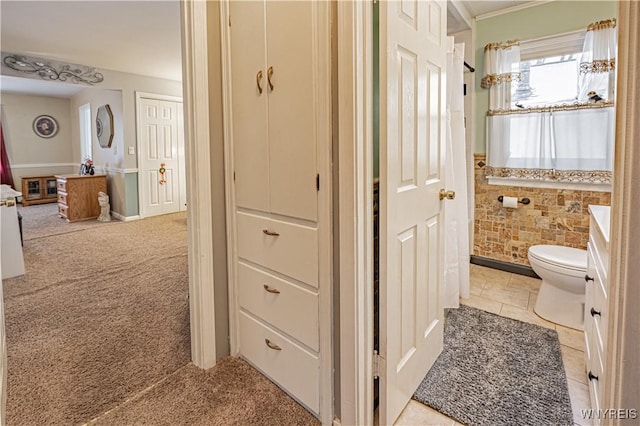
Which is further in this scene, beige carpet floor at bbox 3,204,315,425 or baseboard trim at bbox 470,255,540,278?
baseboard trim at bbox 470,255,540,278

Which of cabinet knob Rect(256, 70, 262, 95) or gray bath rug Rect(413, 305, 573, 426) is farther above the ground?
cabinet knob Rect(256, 70, 262, 95)

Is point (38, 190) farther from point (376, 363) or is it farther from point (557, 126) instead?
point (557, 126)

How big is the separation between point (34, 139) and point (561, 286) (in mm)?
9611

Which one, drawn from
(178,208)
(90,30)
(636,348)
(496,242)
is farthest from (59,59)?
(636,348)

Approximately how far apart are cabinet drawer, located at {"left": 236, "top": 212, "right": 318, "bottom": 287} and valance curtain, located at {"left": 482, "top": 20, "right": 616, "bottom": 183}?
2.26 m

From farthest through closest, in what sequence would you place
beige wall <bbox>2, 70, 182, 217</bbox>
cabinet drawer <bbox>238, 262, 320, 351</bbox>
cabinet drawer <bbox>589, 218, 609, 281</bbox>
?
beige wall <bbox>2, 70, 182, 217</bbox>
cabinet drawer <bbox>238, 262, 320, 351</bbox>
cabinet drawer <bbox>589, 218, 609, 281</bbox>

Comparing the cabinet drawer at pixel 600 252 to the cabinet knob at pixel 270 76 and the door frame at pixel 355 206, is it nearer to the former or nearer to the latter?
the door frame at pixel 355 206

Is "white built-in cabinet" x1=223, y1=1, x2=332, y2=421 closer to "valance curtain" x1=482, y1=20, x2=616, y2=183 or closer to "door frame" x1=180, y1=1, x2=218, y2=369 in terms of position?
"door frame" x1=180, y1=1, x2=218, y2=369

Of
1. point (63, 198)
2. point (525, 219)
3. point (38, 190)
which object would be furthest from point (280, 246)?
point (38, 190)

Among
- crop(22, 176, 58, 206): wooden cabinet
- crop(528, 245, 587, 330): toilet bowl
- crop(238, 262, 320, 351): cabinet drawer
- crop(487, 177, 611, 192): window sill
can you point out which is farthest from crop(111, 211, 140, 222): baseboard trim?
crop(528, 245, 587, 330): toilet bowl

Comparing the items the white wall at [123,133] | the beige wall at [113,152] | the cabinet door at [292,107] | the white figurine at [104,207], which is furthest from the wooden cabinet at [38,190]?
the cabinet door at [292,107]

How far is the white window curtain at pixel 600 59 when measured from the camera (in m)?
2.52

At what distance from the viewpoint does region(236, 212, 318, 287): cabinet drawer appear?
4.65 ft

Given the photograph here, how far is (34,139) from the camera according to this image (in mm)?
7637
